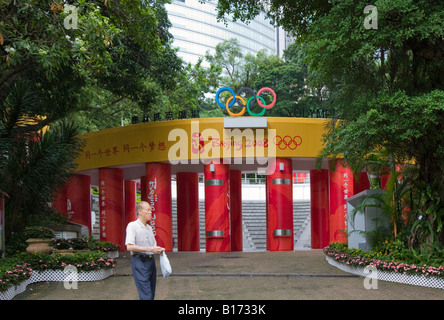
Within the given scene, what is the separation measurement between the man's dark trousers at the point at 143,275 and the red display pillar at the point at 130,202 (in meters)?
16.5

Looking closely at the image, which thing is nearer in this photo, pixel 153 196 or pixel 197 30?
pixel 153 196

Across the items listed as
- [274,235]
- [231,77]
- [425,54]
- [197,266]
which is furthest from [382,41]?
[231,77]

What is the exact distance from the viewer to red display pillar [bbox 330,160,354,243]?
19328 millimetres

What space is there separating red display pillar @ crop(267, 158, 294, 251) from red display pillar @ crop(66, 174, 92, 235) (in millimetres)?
7082

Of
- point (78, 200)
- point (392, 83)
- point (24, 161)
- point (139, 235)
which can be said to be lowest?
point (78, 200)

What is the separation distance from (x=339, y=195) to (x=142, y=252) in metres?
13.8

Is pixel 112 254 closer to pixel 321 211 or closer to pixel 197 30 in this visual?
pixel 321 211

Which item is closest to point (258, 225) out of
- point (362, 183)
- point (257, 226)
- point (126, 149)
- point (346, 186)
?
point (257, 226)

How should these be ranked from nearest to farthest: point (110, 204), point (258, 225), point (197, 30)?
point (110, 204) → point (258, 225) → point (197, 30)

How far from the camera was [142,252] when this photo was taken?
21.3ft

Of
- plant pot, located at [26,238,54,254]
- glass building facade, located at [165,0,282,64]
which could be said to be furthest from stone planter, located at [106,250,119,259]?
glass building facade, located at [165,0,282,64]

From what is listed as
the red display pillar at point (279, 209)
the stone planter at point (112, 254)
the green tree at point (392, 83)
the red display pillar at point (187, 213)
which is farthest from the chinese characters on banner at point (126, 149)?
the green tree at point (392, 83)

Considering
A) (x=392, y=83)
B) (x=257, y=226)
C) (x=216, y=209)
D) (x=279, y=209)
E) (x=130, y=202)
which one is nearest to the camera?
(x=392, y=83)

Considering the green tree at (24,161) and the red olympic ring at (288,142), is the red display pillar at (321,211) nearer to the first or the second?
the red olympic ring at (288,142)
